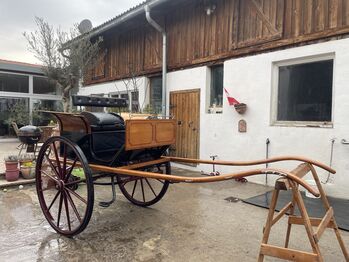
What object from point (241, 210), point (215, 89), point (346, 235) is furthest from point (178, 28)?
point (346, 235)

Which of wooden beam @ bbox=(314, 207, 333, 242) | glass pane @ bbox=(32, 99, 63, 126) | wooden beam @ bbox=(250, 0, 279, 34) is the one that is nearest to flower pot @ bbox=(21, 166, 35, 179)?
wooden beam @ bbox=(314, 207, 333, 242)

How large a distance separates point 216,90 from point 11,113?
9.60 meters

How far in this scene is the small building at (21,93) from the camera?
39.4 ft

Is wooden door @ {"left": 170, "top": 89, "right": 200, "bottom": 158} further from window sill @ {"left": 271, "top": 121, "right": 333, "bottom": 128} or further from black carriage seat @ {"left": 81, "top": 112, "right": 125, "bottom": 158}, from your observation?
black carriage seat @ {"left": 81, "top": 112, "right": 125, "bottom": 158}

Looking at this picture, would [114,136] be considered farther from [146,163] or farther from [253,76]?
[253,76]

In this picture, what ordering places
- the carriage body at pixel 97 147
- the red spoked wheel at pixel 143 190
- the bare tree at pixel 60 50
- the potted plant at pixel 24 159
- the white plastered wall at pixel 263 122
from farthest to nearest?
1. the bare tree at pixel 60 50
2. the potted plant at pixel 24 159
3. the white plastered wall at pixel 263 122
4. the red spoked wheel at pixel 143 190
5. the carriage body at pixel 97 147

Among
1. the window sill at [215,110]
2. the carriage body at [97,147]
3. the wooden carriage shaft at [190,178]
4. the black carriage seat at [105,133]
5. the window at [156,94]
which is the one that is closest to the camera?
the wooden carriage shaft at [190,178]

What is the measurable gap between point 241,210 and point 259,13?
12.7 ft

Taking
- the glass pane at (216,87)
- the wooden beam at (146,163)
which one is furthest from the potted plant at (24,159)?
the glass pane at (216,87)

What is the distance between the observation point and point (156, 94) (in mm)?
8297

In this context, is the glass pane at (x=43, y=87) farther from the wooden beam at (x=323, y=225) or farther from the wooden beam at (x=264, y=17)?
the wooden beam at (x=323, y=225)

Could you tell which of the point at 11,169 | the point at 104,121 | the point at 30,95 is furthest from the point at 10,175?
the point at 30,95

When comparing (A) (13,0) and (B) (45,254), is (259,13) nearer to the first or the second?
(B) (45,254)

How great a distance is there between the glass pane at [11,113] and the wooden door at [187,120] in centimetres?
757
